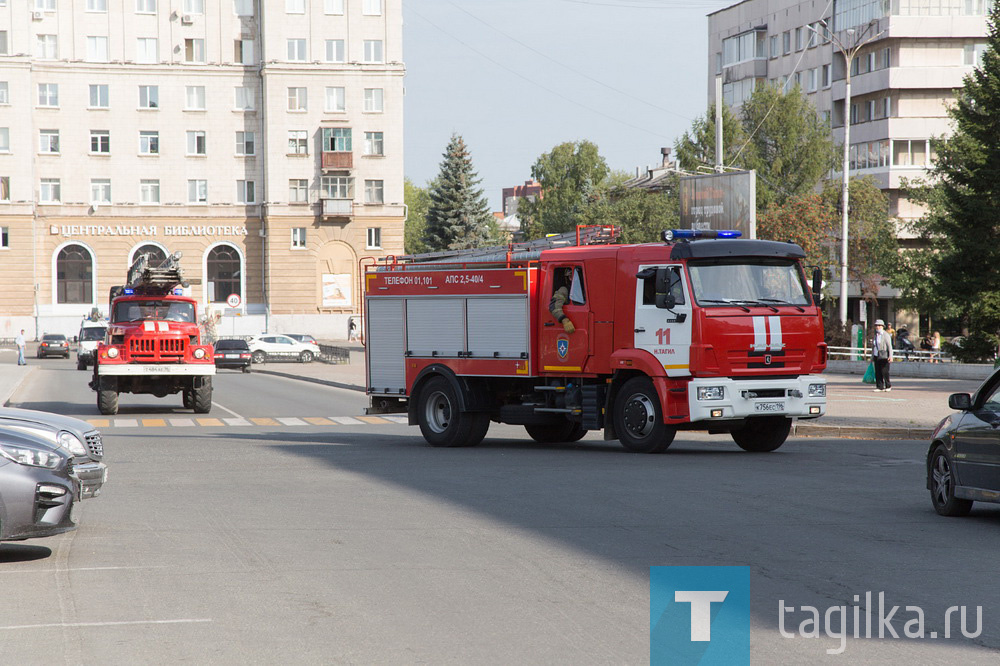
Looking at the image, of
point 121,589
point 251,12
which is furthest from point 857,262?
point 121,589

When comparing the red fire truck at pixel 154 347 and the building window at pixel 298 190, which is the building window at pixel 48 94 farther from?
A: the red fire truck at pixel 154 347

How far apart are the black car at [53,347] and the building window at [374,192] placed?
2399cm

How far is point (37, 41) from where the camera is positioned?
85562 millimetres

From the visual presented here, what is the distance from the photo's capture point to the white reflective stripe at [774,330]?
56.6ft

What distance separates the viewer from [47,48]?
281 feet

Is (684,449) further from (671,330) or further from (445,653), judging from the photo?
(445,653)

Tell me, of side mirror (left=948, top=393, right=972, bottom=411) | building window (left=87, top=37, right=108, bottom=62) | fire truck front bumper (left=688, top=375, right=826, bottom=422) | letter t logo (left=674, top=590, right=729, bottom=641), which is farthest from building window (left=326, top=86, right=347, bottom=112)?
letter t logo (left=674, top=590, right=729, bottom=641)

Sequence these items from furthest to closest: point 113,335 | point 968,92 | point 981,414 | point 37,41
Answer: point 37,41 → point 968,92 → point 113,335 → point 981,414

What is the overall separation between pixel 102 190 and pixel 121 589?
82.3 m

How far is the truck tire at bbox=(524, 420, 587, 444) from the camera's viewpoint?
20344 mm

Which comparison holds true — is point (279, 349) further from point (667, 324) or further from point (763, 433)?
point (667, 324)

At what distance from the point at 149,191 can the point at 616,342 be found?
74173 millimetres

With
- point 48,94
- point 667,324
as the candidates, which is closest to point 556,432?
point 667,324

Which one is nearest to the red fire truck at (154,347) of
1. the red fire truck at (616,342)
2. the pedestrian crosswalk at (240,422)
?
the pedestrian crosswalk at (240,422)
